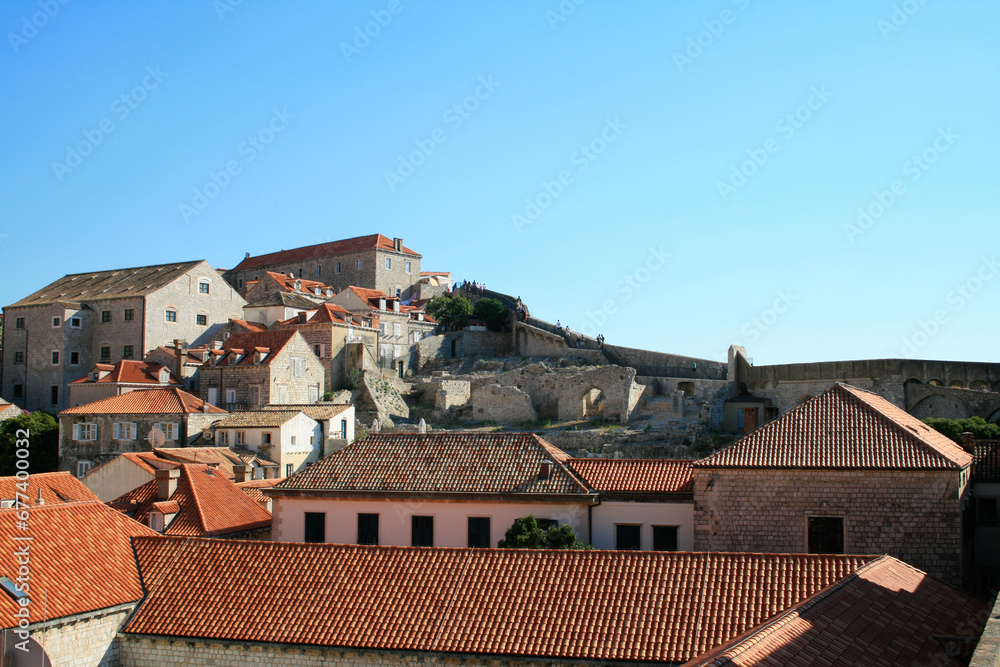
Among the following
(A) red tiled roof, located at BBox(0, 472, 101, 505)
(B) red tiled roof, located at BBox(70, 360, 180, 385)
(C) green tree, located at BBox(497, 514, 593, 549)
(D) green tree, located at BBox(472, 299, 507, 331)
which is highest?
(D) green tree, located at BBox(472, 299, 507, 331)

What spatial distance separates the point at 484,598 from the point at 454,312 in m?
50.8

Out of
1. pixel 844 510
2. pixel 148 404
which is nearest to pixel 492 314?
pixel 148 404

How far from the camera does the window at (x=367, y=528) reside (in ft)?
73.5

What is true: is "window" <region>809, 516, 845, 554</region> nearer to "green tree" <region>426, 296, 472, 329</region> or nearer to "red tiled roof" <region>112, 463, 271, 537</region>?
"red tiled roof" <region>112, 463, 271, 537</region>

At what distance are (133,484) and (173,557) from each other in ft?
47.0

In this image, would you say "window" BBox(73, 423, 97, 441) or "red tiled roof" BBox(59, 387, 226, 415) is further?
"window" BBox(73, 423, 97, 441)

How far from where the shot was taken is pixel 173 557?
55.9 ft

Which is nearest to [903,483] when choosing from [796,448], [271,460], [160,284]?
[796,448]

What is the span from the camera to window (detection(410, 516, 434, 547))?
2208 cm

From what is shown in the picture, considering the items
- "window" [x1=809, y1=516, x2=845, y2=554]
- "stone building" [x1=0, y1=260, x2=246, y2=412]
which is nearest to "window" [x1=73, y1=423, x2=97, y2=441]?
"stone building" [x1=0, y1=260, x2=246, y2=412]

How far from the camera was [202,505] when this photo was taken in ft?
79.2

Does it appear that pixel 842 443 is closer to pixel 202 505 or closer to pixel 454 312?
pixel 202 505

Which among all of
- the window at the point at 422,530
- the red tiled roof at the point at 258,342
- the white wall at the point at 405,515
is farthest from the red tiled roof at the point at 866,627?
the red tiled roof at the point at 258,342

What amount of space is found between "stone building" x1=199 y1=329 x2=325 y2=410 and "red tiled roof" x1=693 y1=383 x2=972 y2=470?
31.9 metres
